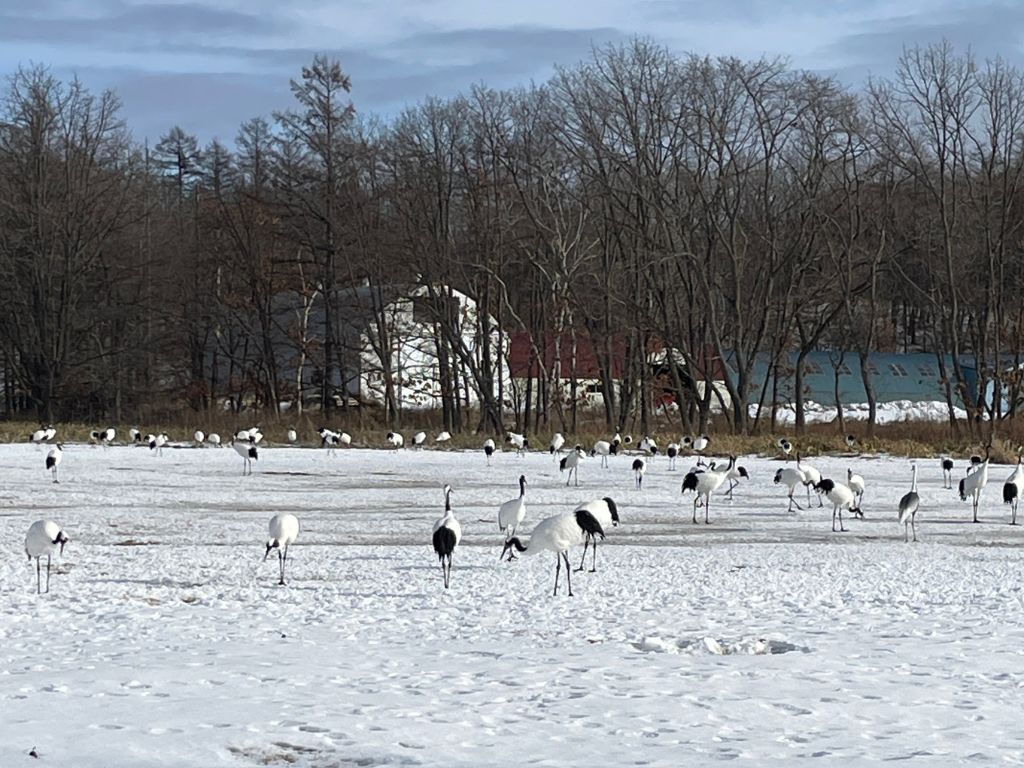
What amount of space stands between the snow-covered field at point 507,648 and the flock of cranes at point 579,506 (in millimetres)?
393

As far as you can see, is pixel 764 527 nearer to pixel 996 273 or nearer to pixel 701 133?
pixel 701 133

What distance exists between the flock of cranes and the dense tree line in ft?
26.6

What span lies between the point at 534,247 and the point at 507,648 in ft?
139

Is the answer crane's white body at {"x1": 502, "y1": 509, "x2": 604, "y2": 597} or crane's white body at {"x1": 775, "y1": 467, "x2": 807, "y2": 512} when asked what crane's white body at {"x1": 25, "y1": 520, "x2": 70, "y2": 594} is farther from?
crane's white body at {"x1": 775, "y1": 467, "x2": 807, "y2": 512}

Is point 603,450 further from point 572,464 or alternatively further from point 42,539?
point 42,539

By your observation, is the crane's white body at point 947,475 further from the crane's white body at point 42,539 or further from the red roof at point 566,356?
the crane's white body at point 42,539

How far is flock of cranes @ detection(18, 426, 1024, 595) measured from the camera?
46.4ft

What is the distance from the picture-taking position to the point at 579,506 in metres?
19.1

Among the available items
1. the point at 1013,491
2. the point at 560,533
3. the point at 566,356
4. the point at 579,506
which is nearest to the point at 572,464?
the point at 1013,491

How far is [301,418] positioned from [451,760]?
158 feet

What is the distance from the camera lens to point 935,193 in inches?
1859

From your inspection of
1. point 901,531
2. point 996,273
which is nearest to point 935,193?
point 996,273

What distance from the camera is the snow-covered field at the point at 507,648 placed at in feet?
25.6

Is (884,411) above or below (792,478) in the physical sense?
above
